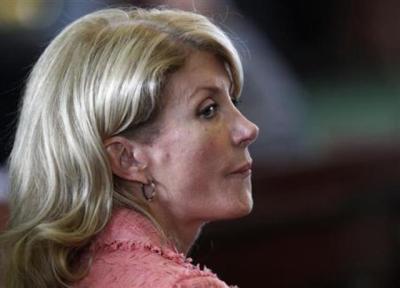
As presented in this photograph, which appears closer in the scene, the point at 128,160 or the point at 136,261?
the point at 136,261

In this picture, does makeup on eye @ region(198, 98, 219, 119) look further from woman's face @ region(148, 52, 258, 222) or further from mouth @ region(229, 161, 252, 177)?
mouth @ region(229, 161, 252, 177)

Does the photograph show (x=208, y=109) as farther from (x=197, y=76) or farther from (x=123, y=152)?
(x=123, y=152)

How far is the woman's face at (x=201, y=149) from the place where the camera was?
190 cm

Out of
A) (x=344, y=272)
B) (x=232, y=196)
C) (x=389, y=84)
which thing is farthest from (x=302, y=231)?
(x=232, y=196)

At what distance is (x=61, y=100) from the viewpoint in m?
1.90

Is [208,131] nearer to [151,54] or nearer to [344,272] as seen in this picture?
[151,54]

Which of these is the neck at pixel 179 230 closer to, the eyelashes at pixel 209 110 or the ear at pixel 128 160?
the ear at pixel 128 160

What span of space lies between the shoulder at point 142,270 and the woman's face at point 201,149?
0.14 metres

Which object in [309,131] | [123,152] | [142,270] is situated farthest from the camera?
[309,131]

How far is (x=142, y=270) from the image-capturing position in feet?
5.76

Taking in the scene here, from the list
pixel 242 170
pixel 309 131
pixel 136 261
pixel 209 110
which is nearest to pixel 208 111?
pixel 209 110

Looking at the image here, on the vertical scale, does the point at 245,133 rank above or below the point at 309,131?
above

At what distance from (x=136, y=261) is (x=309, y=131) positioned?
2814mm

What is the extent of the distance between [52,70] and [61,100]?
7 centimetres
